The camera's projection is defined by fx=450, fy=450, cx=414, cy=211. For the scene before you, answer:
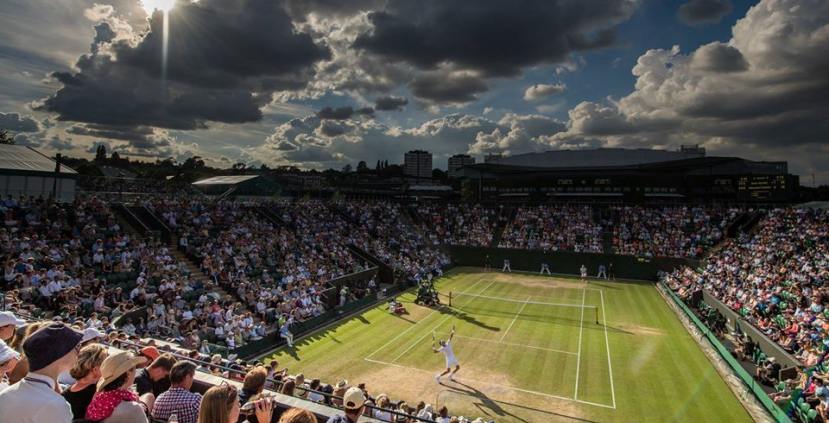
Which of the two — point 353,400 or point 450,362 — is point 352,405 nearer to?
point 353,400

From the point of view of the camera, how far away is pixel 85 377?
396 centimetres

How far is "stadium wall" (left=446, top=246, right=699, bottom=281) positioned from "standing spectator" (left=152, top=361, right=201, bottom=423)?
37403mm

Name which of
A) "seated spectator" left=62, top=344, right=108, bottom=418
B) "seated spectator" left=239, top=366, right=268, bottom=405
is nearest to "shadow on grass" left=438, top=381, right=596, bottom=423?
"seated spectator" left=239, top=366, right=268, bottom=405

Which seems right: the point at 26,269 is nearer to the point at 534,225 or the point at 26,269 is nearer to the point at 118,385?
the point at 118,385

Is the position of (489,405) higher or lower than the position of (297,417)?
lower

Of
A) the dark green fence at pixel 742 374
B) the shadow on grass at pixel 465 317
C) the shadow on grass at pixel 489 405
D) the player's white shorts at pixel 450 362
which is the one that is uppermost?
the dark green fence at pixel 742 374

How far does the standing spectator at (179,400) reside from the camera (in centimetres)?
439

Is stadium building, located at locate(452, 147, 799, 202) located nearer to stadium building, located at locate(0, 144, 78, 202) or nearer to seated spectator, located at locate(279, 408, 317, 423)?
stadium building, located at locate(0, 144, 78, 202)

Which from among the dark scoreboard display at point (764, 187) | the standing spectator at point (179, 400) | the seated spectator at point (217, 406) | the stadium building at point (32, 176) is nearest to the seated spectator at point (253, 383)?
the standing spectator at point (179, 400)

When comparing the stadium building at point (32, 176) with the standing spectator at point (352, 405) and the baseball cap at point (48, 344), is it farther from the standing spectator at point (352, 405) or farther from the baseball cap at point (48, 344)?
the standing spectator at point (352, 405)

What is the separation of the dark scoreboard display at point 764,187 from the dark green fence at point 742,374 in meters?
25.0

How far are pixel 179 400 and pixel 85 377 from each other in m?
0.86

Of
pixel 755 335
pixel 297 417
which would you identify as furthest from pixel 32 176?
pixel 755 335

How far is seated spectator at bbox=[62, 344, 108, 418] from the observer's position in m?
3.94
